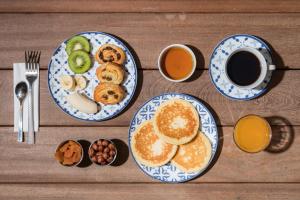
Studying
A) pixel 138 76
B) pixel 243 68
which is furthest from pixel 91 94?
pixel 243 68

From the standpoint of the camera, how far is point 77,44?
4.24 feet

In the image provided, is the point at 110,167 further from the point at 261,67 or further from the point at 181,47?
the point at 261,67

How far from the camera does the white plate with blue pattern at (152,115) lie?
1270mm

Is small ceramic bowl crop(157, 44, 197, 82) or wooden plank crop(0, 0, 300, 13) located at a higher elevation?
wooden plank crop(0, 0, 300, 13)

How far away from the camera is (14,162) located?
131cm

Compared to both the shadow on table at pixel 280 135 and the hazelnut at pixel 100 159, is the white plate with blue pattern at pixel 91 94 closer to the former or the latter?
the hazelnut at pixel 100 159

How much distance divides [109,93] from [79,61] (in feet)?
0.50

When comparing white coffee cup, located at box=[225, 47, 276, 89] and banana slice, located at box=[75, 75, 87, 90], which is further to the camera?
banana slice, located at box=[75, 75, 87, 90]

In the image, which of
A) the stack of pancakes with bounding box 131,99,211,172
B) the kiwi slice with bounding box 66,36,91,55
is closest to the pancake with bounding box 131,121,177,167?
the stack of pancakes with bounding box 131,99,211,172

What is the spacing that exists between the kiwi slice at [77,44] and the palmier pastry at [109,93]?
137mm

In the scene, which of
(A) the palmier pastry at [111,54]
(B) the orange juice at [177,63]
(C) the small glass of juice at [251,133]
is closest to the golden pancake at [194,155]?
(C) the small glass of juice at [251,133]

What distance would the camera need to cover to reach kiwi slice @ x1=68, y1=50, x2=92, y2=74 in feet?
4.21

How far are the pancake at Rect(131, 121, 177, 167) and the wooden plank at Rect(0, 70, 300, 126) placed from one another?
64 millimetres

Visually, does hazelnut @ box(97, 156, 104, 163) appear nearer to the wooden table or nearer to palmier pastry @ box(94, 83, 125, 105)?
the wooden table
